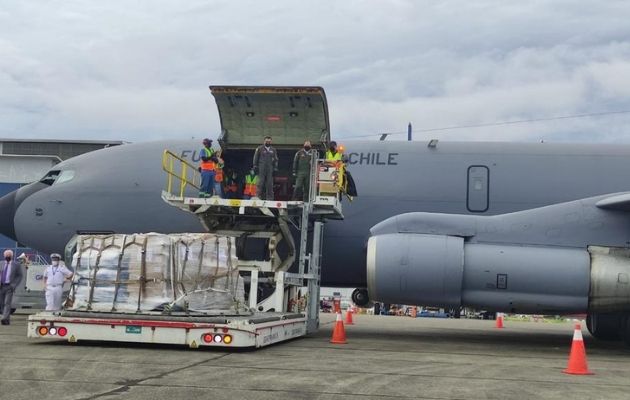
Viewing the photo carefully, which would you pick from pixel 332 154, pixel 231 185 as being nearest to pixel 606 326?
pixel 332 154

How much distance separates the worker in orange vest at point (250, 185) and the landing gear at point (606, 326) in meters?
8.22

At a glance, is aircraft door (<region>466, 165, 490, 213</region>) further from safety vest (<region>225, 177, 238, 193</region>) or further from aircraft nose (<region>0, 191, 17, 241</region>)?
aircraft nose (<region>0, 191, 17, 241</region>)

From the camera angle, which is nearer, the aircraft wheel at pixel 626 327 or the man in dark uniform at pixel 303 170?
the man in dark uniform at pixel 303 170

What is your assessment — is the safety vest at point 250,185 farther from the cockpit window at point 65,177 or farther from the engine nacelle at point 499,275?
the cockpit window at point 65,177

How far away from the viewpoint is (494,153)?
591 inches

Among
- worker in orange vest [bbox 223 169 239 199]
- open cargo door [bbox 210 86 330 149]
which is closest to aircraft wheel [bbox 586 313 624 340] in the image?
open cargo door [bbox 210 86 330 149]

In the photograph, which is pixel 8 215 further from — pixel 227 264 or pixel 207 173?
pixel 227 264

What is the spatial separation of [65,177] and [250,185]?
497 centimetres

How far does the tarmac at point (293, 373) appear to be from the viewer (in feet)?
22.0

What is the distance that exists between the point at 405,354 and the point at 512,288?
246 cm

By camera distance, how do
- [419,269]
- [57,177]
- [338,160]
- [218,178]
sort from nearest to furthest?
[419,269] < [338,160] < [218,178] < [57,177]

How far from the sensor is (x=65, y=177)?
53.3 feet

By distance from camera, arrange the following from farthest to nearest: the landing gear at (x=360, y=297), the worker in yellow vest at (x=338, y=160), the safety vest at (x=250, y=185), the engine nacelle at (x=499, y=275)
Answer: the landing gear at (x=360, y=297)
the safety vest at (x=250, y=185)
the worker in yellow vest at (x=338, y=160)
the engine nacelle at (x=499, y=275)

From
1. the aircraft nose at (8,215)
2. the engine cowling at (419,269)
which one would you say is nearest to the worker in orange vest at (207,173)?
the engine cowling at (419,269)
